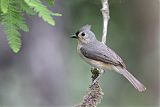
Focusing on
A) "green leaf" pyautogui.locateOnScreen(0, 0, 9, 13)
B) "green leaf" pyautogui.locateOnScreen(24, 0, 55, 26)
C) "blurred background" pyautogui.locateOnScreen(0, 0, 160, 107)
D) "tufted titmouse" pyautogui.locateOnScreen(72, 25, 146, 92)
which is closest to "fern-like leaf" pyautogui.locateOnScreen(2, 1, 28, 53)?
"green leaf" pyautogui.locateOnScreen(0, 0, 9, 13)

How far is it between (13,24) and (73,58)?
21.4 feet

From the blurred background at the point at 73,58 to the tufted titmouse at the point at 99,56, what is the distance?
177cm

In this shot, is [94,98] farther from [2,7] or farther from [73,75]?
[73,75]

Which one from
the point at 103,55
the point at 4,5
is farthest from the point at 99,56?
the point at 4,5

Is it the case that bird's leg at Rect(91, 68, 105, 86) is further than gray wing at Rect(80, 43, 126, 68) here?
No

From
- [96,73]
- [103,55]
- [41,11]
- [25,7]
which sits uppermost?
[103,55]

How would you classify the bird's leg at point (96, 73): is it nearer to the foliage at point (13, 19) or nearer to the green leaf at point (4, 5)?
the foliage at point (13, 19)

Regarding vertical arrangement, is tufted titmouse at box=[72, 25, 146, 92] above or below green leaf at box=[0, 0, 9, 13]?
above

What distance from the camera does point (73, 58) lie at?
33.2 feet

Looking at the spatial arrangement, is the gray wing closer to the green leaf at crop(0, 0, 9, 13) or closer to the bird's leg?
the bird's leg

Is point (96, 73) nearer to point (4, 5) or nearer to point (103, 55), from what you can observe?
point (103, 55)

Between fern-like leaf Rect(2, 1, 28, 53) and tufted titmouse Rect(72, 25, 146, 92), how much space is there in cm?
197

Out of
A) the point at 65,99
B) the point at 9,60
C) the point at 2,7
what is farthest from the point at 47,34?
the point at 2,7

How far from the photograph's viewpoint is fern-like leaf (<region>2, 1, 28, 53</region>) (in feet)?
11.6
